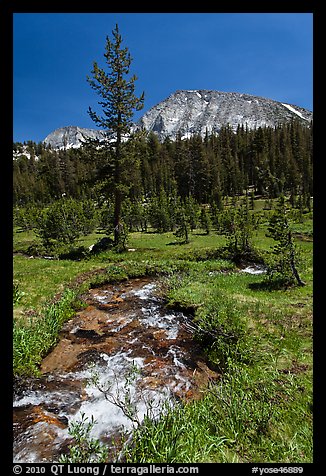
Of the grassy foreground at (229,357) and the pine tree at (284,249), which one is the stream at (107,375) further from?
the pine tree at (284,249)

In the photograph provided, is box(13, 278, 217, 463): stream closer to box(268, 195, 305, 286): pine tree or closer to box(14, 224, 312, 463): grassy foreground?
box(14, 224, 312, 463): grassy foreground

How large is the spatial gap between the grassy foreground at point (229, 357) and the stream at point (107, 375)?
1.86 feet

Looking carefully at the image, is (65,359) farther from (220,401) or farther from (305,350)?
(305,350)

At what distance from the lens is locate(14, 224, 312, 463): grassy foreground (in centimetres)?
440

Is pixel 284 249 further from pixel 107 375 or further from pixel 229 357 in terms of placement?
pixel 107 375

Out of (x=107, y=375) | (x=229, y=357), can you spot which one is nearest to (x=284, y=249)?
(x=229, y=357)

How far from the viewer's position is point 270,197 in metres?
72.8

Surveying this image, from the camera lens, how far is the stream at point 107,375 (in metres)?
5.51

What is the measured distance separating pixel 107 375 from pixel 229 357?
11.3 feet

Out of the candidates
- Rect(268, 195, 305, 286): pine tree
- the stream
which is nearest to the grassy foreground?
the stream

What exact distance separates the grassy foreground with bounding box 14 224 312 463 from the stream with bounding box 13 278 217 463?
22.3 inches

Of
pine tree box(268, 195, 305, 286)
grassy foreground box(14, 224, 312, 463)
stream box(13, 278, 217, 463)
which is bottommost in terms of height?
stream box(13, 278, 217, 463)
